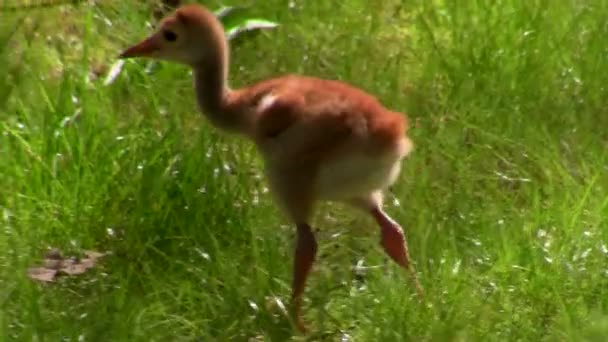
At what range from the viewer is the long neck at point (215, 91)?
410 centimetres

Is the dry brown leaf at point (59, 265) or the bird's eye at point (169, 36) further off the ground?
the bird's eye at point (169, 36)

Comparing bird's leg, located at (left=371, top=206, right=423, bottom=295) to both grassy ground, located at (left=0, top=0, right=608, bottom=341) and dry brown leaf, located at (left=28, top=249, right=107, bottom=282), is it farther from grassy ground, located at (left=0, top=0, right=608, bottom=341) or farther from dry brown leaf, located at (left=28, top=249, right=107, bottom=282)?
dry brown leaf, located at (left=28, top=249, right=107, bottom=282)

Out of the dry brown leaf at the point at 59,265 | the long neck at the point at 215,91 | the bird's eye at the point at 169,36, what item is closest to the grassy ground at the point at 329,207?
the dry brown leaf at the point at 59,265

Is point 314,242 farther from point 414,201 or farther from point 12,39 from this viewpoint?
point 12,39

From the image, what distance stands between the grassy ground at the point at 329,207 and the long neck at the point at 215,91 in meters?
0.19

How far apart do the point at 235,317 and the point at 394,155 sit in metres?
0.58

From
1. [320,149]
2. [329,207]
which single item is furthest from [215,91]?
[329,207]

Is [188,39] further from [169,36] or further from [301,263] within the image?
[301,263]

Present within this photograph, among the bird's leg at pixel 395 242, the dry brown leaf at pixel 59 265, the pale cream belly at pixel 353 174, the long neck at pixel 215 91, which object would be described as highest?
the long neck at pixel 215 91

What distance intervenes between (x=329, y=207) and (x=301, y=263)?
66cm

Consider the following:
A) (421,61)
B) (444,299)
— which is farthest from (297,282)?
(421,61)

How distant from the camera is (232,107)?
4078mm

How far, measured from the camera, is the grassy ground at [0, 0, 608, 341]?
3.77 metres

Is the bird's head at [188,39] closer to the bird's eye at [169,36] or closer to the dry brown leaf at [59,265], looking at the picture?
the bird's eye at [169,36]
